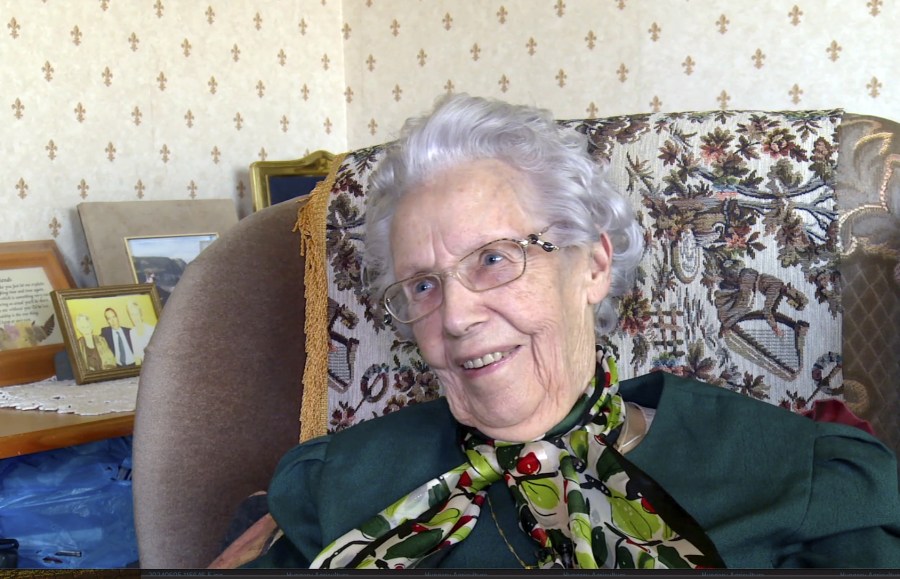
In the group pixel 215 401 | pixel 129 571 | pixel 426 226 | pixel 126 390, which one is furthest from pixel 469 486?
pixel 126 390

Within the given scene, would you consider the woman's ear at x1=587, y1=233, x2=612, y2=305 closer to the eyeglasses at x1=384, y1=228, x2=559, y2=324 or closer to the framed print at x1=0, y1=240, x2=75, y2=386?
the eyeglasses at x1=384, y1=228, x2=559, y2=324

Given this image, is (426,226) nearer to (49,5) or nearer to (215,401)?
(215,401)

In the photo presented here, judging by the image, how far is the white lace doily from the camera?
6.08ft

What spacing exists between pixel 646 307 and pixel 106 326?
138cm

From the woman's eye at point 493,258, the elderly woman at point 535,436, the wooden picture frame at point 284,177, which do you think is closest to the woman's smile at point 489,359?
the elderly woman at point 535,436

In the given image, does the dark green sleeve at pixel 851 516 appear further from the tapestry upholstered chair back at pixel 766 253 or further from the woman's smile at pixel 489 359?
the woman's smile at pixel 489 359

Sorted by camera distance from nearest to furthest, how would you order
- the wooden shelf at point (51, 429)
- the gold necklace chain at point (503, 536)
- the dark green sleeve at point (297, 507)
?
the gold necklace chain at point (503, 536)
the dark green sleeve at point (297, 507)
the wooden shelf at point (51, 429)

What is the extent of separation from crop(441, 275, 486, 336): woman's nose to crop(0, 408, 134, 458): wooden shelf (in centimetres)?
94

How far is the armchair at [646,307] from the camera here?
126cm

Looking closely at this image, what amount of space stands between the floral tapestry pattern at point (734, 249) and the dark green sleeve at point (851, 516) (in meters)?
0.28

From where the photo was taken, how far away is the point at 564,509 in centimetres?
108

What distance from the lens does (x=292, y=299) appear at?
156cm

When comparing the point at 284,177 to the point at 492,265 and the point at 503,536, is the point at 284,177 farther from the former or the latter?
the point at 503,536

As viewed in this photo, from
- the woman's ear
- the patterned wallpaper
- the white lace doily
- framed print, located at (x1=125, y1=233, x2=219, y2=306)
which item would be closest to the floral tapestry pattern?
the woman's ear
